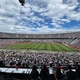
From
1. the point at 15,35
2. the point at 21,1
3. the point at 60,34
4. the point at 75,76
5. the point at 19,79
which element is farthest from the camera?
the point at 15,35

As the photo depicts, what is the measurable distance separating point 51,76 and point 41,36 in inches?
5193

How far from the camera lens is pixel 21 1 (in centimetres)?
826

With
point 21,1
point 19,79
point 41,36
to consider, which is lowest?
point 19,79

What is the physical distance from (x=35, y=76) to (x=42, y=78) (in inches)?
13.6

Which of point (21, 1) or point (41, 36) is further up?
point (41, 36)

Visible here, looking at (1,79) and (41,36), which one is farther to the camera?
(41,36)

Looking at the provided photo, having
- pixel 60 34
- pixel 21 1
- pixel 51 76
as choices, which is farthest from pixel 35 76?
pixel 60 34

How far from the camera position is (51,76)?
8055mm

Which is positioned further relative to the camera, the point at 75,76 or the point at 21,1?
the point at 21,1

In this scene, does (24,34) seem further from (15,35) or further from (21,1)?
(21,1)

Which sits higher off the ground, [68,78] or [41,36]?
[41,36]

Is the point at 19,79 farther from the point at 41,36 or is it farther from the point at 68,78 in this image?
the point at 41,36

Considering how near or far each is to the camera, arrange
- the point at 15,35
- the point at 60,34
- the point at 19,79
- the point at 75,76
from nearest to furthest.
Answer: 1. the point at 75,76
2. the point at 19,79
3. the point at 60,34
4. the point at 15,35

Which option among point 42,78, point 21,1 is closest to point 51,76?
point 42,78
